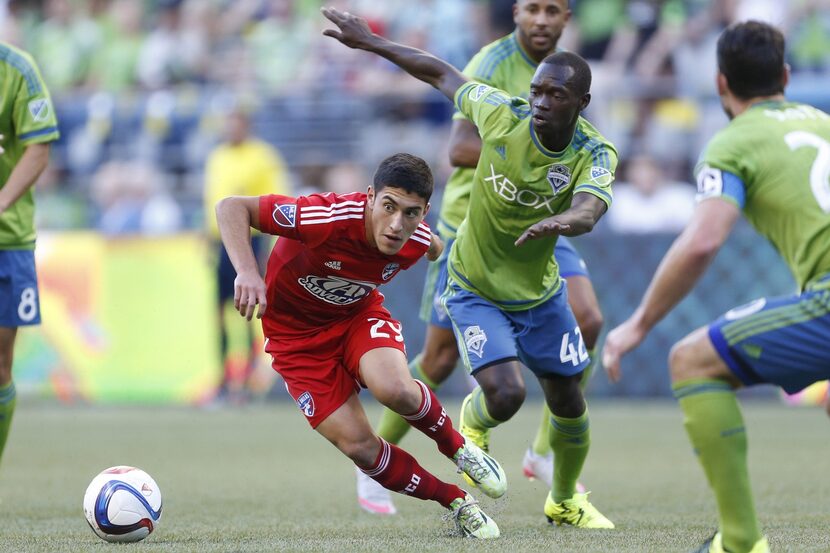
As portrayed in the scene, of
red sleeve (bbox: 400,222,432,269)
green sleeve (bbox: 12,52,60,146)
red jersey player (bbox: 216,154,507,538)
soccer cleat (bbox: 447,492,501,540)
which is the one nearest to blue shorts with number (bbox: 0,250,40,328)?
green sleeve (bbox: 12,52,60,146)

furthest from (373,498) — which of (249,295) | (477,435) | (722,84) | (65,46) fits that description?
(65,46)

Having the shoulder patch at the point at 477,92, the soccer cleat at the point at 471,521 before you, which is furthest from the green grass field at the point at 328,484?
the shoulder patch at the point at 477,92

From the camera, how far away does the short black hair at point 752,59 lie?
439cm

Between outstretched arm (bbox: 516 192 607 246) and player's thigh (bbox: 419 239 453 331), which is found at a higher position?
outstretched arm (bbox: 516 192 607 246)

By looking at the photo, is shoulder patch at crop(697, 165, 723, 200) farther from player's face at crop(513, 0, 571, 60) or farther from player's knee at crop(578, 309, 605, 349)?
player's face at crop(513, 0, 571, 60)

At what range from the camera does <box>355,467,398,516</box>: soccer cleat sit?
682 centimetres

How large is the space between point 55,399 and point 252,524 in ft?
30.6

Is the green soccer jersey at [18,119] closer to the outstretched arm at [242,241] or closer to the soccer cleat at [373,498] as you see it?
the outstretched arm at [242,241]

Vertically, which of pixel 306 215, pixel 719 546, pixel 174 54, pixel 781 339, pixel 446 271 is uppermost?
pixel 174 54

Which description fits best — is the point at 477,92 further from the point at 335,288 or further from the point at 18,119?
the point at 18,119

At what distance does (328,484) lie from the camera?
26.5ft

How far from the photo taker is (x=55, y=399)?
1483 cm

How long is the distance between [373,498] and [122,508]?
171 centimetres

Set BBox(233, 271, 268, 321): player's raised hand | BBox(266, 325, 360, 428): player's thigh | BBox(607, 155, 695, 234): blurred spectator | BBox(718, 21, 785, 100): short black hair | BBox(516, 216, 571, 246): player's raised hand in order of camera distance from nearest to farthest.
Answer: BBox(718, 21, 785, 100): short black hair
BBox(233, 271, 268, 321): player's raised hand
BBox(516, 216, 571, 246): player's raised hand
BBox(266, 325, 360, 428): player's thigh
BBox(607, 155, 695, 234): blurred spectator
